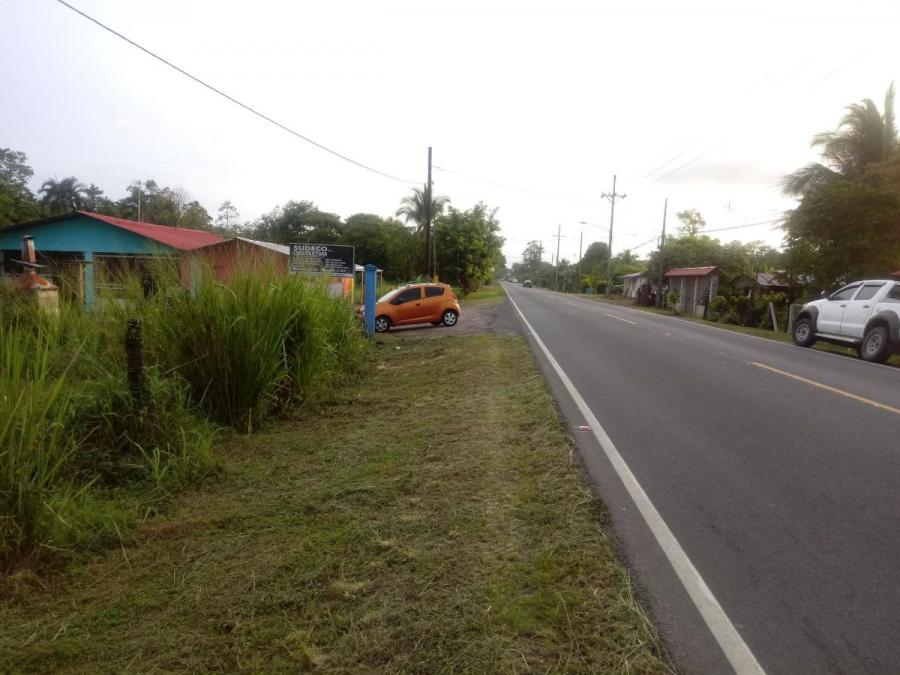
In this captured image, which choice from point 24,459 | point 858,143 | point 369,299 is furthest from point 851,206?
point 24,459

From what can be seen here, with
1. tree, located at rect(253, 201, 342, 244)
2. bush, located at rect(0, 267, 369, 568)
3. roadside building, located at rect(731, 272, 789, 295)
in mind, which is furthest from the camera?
tree, located at rect(253, 201, 342, 244)

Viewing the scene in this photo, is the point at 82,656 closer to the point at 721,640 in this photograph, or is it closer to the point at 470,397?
the point at 721,640

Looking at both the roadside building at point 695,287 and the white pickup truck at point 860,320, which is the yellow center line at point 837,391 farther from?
the roadside building at point 695,287

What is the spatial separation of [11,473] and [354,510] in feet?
6.85

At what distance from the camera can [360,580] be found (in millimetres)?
3277

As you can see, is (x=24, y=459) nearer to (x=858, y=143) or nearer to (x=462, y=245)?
(x=858, y=143)

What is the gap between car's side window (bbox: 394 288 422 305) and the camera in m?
18.8

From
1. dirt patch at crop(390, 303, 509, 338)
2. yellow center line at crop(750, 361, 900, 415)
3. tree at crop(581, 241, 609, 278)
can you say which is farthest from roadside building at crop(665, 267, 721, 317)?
tree at crop(581, 241, 609, 278)

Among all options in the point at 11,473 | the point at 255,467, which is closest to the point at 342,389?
the point at 255,467

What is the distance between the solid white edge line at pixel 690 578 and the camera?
266 cm

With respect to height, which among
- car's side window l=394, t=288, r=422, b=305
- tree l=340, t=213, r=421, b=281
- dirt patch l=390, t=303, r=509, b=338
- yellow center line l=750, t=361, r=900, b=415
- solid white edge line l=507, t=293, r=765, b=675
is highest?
tree l=340, t=213, r=421, b=281

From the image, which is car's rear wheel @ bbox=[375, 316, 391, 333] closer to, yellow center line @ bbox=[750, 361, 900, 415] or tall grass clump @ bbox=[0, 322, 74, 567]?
yellow center line @ bbox=[750, 361, 900, 415]

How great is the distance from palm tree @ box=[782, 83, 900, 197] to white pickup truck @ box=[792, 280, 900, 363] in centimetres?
1135

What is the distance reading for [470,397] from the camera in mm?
8031
